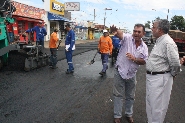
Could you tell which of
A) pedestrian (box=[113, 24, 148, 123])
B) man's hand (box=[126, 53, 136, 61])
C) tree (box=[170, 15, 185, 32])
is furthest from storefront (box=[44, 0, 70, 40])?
tree (box=[170, 15, 185, 32])

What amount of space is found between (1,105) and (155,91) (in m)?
3.53

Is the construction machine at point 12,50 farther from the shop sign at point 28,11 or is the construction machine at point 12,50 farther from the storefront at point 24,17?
the shop sign at point 28,11

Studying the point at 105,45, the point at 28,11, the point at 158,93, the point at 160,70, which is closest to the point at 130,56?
the point at 160,70

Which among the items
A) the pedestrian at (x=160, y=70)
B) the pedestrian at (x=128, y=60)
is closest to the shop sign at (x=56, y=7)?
the pedestrian at (x=128, y=60)

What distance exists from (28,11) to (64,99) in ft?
76.2

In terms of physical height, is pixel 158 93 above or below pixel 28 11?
below

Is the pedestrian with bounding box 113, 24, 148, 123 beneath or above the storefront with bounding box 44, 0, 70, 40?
beneath

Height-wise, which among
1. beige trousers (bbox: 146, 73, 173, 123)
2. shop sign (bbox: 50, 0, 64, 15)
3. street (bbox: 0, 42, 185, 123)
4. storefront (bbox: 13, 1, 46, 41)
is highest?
shop sign (bbox: 50, 0, 64, 15)

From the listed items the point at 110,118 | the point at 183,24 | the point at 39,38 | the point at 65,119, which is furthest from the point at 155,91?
the point at 183,24

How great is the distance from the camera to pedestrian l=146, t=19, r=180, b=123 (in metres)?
3.41

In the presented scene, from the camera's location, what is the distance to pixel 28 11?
26.8 meters

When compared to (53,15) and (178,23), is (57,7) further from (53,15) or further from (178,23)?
(178,23)

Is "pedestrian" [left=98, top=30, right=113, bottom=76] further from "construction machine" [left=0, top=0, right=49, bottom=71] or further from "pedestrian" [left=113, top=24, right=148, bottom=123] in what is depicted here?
"pedestrian" [left=113, top=24, right=148, bottom=123]

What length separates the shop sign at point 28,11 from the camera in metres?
24.4
